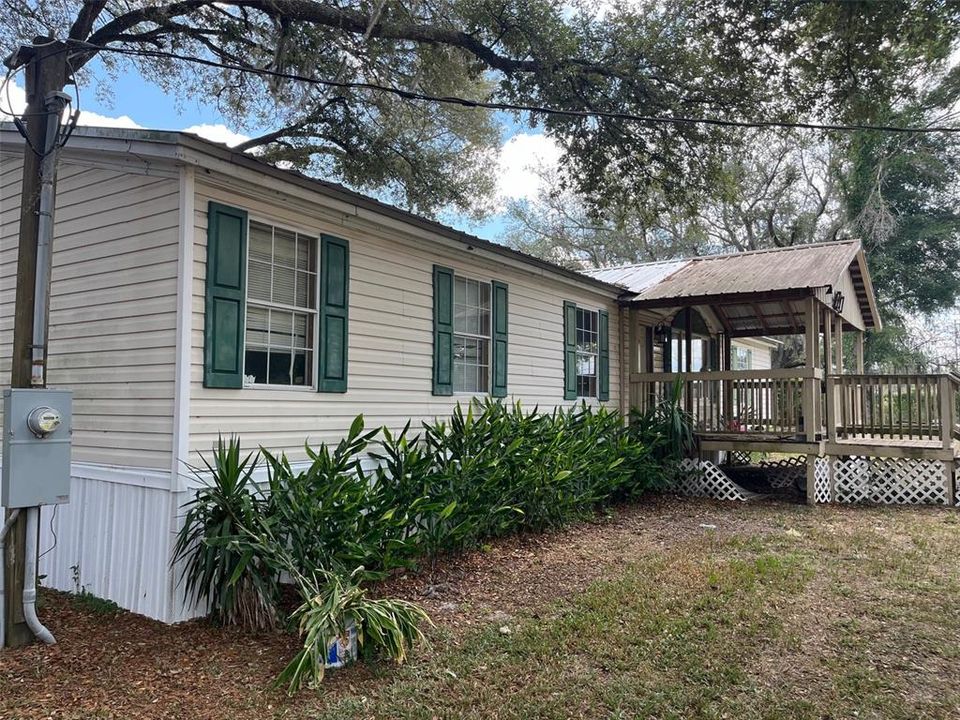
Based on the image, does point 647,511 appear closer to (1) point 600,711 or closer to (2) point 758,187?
(1) point 600,711

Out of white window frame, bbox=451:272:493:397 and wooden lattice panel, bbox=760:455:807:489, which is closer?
white window frame, bbox=451:272:493:397

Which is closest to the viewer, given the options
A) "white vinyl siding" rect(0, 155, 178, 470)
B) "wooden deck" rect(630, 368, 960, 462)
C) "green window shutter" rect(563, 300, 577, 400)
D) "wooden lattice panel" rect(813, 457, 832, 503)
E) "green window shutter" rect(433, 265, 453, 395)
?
"white vinyl siding" rect(0, 155, 178, 470)

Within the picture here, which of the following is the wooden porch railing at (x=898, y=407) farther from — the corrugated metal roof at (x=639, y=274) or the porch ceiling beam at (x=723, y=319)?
the corrugated metal roof at (x=639, y=274)

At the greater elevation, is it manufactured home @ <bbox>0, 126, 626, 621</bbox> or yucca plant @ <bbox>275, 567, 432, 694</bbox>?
manufactured home @ <bbox>0, 126, 626, 621</bbox>

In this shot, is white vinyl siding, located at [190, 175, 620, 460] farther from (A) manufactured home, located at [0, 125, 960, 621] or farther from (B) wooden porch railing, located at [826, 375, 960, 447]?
(B) wooden porch railing, located at [826, 375, 960, 447]

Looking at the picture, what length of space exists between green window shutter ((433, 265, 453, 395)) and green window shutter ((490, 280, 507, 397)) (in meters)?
0.90

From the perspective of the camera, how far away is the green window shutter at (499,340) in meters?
8.30

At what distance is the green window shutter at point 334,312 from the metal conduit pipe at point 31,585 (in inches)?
90.1

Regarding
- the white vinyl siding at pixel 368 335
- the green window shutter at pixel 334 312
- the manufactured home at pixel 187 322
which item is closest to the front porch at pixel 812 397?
the white vinyl siding at pixel 368 335

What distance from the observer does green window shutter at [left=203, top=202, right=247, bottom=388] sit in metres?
4.94

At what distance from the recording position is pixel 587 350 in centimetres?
1047

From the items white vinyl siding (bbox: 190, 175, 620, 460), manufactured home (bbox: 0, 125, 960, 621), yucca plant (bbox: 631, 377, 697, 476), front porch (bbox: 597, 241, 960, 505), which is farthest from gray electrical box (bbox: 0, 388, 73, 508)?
front porch (bbox: 597, 241, 960, 505)

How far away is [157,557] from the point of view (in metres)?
4.84

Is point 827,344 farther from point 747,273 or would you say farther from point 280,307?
point 280,307
